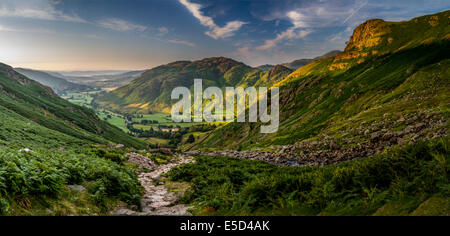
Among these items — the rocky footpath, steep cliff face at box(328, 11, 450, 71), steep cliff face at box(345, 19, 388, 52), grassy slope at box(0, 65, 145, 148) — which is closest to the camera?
the rocky footpath

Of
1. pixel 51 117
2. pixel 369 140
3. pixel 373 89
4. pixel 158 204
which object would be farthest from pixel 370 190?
pixel 51 117

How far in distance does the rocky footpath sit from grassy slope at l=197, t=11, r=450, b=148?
10.8ft

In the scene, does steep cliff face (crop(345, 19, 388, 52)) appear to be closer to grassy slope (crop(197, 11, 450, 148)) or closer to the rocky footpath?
grassy slope (crop(197, 11, 450, 148))

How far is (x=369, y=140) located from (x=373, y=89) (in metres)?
53.2

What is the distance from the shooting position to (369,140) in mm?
35781

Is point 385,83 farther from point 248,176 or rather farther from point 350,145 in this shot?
point 248,176

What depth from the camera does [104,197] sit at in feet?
36.4

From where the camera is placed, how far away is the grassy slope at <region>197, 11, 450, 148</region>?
49562 mm

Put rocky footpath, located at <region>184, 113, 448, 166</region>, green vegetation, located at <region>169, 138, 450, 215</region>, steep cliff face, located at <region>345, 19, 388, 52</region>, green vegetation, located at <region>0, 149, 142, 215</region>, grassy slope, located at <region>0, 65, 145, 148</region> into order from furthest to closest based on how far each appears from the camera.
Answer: steep cliff face, located at <region>345, 19, 388, 52</region>
grassy slope, located at <region>0, 65, 145, 148</region>
rocky footpath, located at <region>184, 113, 448, 166</region>
green vegetation, located at <region>0, 149, 142, 215</region>
green vegetation, located at <region>169, 138, 450, 215</region>

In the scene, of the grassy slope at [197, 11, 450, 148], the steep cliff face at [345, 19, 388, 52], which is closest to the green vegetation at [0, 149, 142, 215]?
the grassy slope at [197, 11, 450, 148]

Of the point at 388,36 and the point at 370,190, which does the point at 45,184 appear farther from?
the point at 388,36

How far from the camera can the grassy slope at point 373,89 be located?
49.6m
